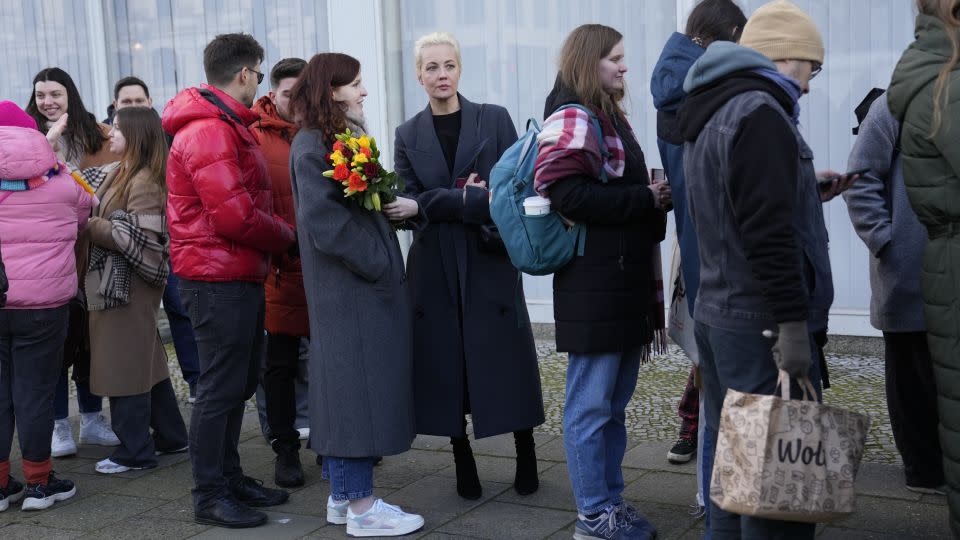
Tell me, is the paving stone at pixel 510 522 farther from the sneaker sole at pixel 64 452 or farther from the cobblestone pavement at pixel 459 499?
the sneaker sole at pixel 64 452

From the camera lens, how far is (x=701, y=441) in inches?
169

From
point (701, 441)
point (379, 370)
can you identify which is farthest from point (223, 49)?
point (701, 441)

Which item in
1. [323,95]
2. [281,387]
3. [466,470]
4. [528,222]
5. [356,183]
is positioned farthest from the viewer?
[281,387]

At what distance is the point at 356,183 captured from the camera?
4293mm

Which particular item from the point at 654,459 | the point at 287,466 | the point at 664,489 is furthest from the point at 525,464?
the point at 287,466

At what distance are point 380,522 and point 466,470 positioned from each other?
560 mm

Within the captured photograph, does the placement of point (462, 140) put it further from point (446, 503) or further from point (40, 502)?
point (40, 502)

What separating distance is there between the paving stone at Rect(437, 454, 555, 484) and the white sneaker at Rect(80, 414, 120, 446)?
6.66 ft

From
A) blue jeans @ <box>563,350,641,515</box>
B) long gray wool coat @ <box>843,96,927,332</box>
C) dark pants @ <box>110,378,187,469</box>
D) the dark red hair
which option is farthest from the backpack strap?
dark pants @ <box>110,378,187,469</box>

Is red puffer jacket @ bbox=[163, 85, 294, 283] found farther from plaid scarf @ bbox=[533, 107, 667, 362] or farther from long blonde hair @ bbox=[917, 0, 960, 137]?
long blonde hair @ bbox=[917, 0, 960, 137]

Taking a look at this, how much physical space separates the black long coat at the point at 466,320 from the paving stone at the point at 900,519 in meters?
1.41

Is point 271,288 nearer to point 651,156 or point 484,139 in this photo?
point 484,139

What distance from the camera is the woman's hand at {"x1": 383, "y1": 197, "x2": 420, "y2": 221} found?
456 cm

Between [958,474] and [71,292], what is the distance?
388 centimetres
